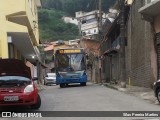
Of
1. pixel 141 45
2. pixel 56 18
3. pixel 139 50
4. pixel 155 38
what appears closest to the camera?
pixel 155 38

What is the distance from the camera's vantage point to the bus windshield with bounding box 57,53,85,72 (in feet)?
110

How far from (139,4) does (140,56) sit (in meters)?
3.60

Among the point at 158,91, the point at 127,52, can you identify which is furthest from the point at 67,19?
the point at 158,91

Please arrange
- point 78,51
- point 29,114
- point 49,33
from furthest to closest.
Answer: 1. point 49,33
2. point 78,51
3. point 29,114

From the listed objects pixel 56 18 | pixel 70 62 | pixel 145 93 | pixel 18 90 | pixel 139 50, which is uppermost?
pixel 56 18

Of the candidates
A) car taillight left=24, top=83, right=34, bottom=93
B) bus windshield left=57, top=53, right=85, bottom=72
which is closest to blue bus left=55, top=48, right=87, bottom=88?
bus windshield left=57, top=53, right=85, bottom=72

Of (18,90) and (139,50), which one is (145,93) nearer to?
(139,50)

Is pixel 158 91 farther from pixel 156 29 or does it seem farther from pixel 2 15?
pixel 2 15

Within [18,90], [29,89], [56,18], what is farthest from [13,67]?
[56,18]

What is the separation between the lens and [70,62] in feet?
110

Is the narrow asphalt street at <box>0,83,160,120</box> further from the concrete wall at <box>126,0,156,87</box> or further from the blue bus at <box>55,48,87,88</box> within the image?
the blue bus at <box>55,48,87,88</box>

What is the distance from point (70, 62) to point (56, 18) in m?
64.5

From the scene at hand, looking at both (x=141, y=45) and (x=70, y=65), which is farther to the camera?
(x=70, y=65)

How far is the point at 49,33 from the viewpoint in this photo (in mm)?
97812
